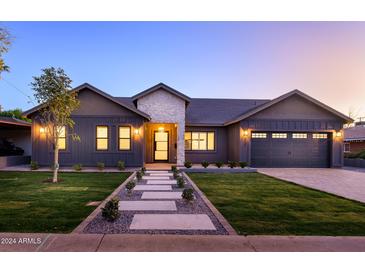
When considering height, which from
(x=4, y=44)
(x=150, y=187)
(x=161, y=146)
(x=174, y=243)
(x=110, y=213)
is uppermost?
(x=4, y=44)

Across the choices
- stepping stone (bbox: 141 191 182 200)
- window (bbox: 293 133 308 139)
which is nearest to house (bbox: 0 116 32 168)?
stepping stone (bbox: 141 191 182 200)

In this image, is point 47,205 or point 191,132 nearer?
point 47,205

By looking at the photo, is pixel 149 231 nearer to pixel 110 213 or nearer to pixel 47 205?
Result: pixel 110 213

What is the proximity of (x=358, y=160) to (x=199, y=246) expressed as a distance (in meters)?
Answer: 18.4

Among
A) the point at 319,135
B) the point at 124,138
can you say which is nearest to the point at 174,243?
the point at 124,138

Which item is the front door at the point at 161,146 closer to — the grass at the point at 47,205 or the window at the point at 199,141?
the window at the point at 199,141

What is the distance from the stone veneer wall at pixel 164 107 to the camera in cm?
1507

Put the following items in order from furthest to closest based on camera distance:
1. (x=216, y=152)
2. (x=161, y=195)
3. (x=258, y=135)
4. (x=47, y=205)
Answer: (x=216, y=152) < (x=258, y=135) < (x=161, y=195) < (x=47, y=205)

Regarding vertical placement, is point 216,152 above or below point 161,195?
above

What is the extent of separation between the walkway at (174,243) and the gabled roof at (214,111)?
12.9 meters

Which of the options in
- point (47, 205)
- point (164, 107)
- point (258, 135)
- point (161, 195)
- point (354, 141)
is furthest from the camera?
point (354, 141)

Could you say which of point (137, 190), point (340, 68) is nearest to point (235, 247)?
point (137, 190)

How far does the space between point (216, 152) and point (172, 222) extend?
1280 centimetres

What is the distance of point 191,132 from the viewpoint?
16.7 m
